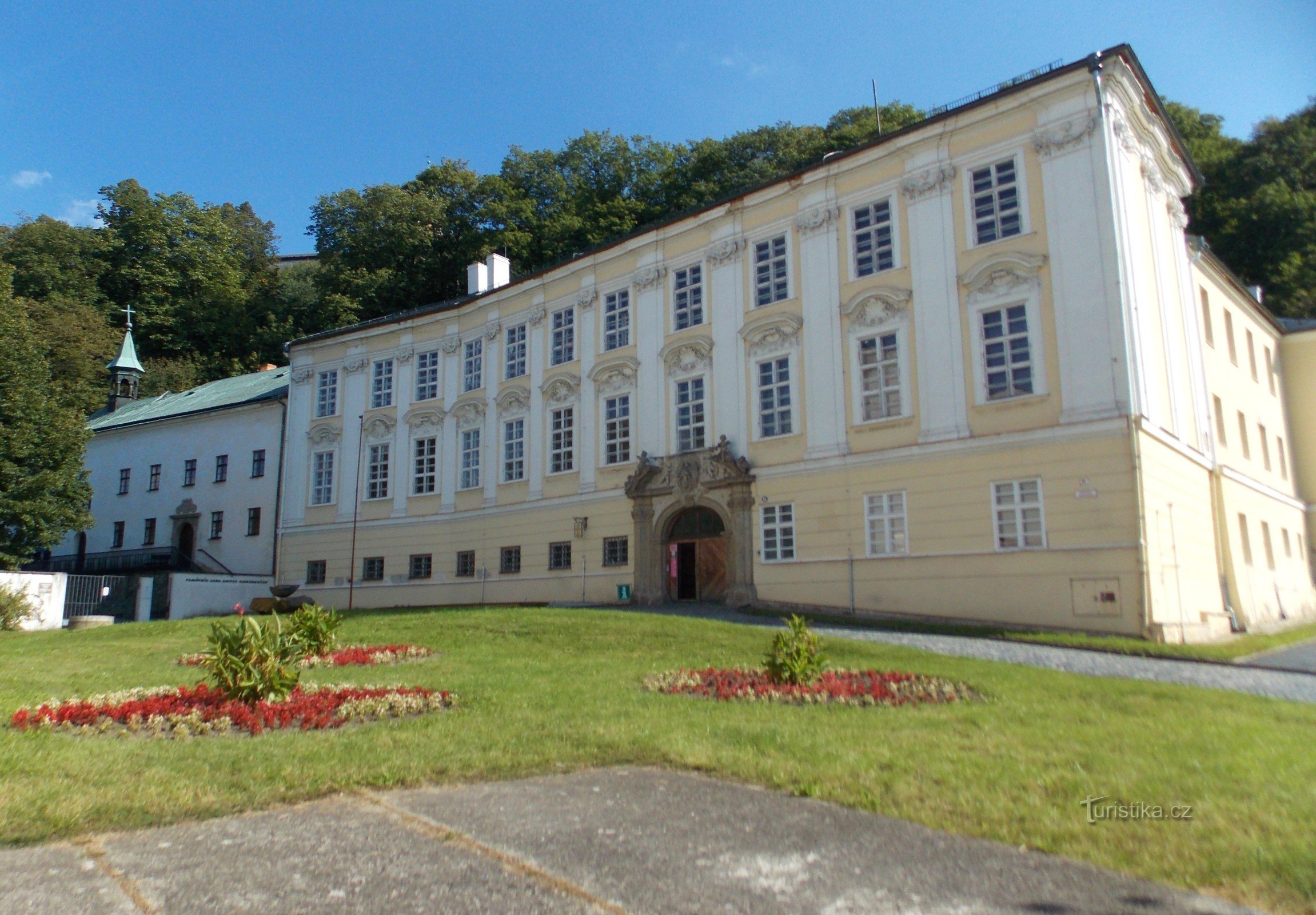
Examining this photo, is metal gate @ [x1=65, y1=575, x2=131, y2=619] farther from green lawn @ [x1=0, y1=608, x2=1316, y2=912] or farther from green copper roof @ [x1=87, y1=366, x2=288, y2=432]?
green lawn @ [x1=0, y1=608, x2=1316, y2=912]

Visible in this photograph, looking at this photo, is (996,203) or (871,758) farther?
(996,203)

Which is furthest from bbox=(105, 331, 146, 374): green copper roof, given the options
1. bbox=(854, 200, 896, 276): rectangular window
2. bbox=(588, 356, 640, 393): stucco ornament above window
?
bbox=(854, 200, 896, 276): rectangular window

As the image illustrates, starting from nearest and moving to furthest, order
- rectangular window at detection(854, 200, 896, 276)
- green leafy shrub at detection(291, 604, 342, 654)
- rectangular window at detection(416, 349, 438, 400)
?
green leafy shrub at detection(291, 604, 342, 654)
rectangular window at detection(854, 200, 896, 276)
rectangular window at detection(416, 349, 438, 400)

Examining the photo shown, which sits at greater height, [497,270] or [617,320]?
[497,270]

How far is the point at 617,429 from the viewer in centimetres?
3172

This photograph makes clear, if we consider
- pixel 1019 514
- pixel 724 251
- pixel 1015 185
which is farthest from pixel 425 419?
pixel 1019 514

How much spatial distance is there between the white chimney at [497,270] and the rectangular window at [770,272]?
52.8ft

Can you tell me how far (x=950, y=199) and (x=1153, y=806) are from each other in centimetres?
2098

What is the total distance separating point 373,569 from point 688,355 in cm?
1660

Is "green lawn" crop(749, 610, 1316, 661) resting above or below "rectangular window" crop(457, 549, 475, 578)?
below

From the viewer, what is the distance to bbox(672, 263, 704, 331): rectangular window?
1194 inches

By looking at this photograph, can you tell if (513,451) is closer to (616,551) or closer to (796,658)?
(616,551)

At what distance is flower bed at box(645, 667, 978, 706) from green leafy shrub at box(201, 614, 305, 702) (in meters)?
4.81

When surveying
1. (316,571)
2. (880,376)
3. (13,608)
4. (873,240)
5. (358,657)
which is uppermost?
(873,240)
